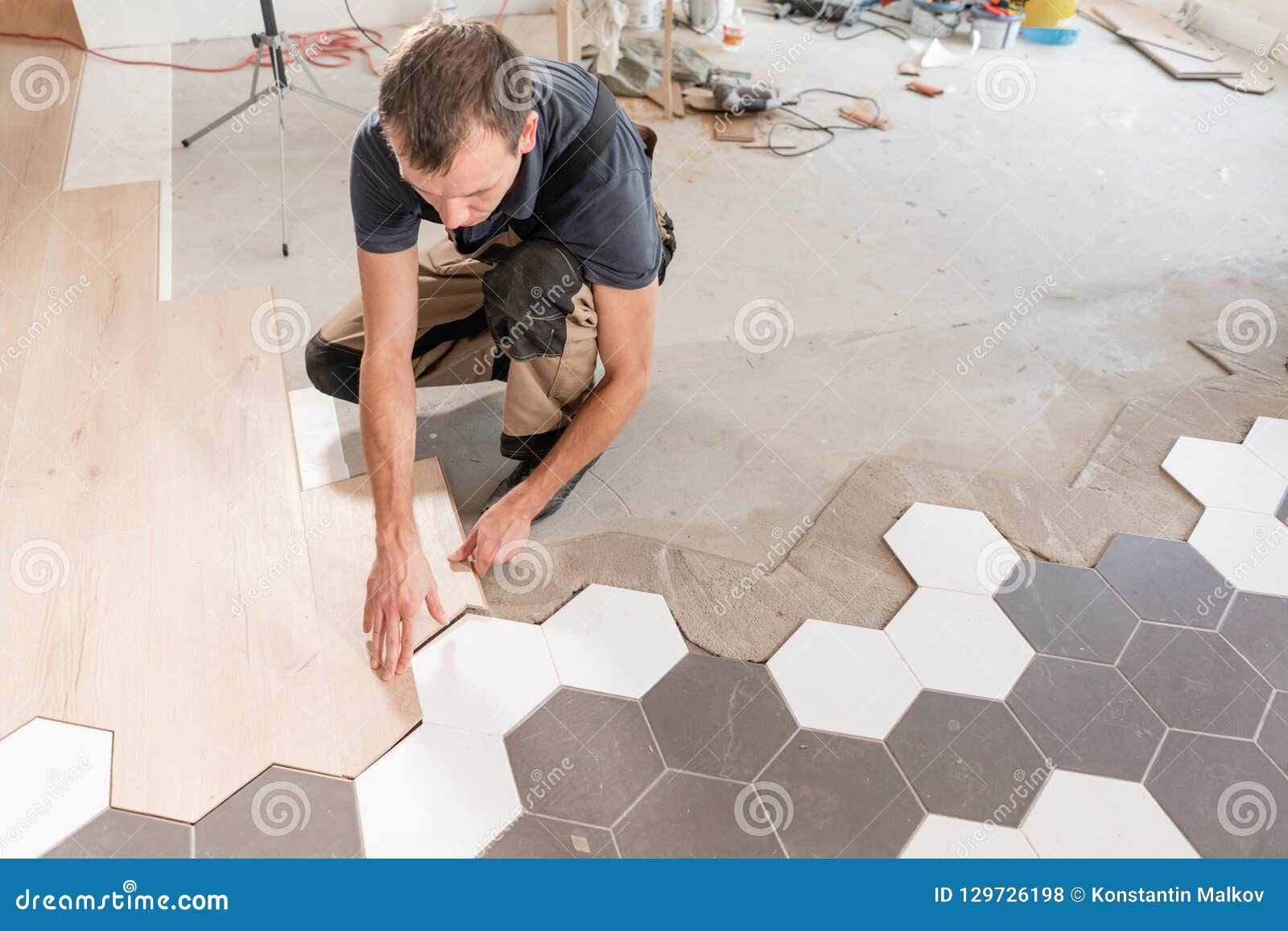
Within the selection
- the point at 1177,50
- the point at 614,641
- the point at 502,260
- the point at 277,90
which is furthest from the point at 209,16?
the point at 1177,50

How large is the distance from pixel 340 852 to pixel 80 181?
2.60 metres

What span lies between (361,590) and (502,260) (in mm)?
704

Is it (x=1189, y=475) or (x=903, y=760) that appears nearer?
(x=903, y=760)

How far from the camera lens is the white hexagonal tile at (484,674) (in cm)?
162

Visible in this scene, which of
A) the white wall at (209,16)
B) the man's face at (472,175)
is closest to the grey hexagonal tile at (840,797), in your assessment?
the man's face at (472,175)

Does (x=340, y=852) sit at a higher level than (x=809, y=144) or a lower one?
lower

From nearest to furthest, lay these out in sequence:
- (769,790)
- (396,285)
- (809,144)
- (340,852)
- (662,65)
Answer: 1. (340,852)
2. (769,790)
3. (396,285)
4. (809,144)
5. (662,65)

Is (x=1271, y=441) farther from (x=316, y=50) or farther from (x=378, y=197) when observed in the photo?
(x=316, y=50)

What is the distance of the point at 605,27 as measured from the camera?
3.47 metres

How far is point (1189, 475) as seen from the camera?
2135 millimetres

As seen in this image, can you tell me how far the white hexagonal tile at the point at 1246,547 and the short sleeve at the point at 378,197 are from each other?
1.78m

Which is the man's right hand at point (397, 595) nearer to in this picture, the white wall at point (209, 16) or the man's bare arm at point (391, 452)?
the man's bare arm at point (391, 452)
